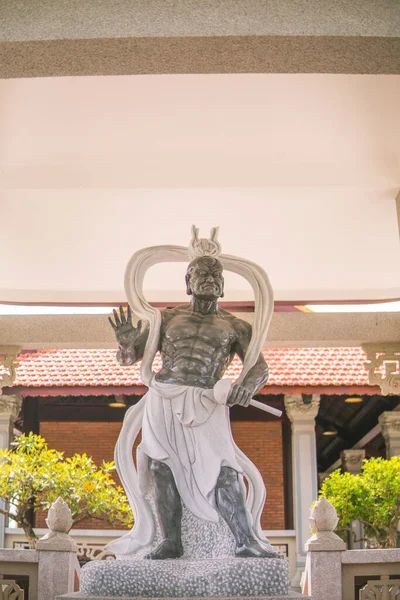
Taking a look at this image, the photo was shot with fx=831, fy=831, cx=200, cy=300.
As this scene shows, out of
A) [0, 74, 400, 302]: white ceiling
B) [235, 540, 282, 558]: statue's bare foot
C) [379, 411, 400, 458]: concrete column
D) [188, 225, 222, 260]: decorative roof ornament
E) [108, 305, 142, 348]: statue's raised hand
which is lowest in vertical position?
[235, 540, 282, 558]: statue's bare foot

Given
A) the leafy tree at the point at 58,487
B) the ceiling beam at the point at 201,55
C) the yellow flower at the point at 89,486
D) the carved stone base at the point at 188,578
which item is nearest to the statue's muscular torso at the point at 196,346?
the carved stone base at the point at 188,578

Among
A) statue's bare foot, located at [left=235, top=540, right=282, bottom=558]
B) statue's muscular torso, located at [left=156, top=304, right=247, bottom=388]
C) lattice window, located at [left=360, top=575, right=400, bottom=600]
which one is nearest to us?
statue's bare foot, located at [left=235, top=540, right=282, bottom=558]

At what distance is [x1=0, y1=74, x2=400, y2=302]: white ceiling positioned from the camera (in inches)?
229

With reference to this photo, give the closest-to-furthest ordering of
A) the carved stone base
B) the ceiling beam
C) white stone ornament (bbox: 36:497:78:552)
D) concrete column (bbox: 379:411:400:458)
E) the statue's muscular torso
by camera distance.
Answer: the carved stone base
the ceiling beam
the statue's muscular torso
white stone ornament (bbox: 36:497:78:552)
concrete column (bbox: 379:411:400:458)

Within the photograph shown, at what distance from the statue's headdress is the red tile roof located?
807 centimetres

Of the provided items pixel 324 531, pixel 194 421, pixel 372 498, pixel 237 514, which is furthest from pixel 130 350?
pixel 372 498

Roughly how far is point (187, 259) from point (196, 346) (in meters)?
0.62

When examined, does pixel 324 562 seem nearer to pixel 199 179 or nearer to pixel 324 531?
pixel 324 531

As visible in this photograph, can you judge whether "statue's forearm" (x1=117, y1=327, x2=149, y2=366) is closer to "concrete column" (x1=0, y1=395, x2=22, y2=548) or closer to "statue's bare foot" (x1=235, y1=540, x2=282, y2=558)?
"statue's bare foot" (x1=235, y1=540, x2=282, y2=558)

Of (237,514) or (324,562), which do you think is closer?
(237,514)

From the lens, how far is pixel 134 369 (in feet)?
43.5

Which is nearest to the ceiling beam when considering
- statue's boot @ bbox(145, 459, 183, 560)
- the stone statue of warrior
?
the stone statue of warrior

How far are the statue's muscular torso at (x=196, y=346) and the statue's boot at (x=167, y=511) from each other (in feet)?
1.68

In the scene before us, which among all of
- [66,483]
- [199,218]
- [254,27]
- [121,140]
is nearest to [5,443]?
[66,483]
